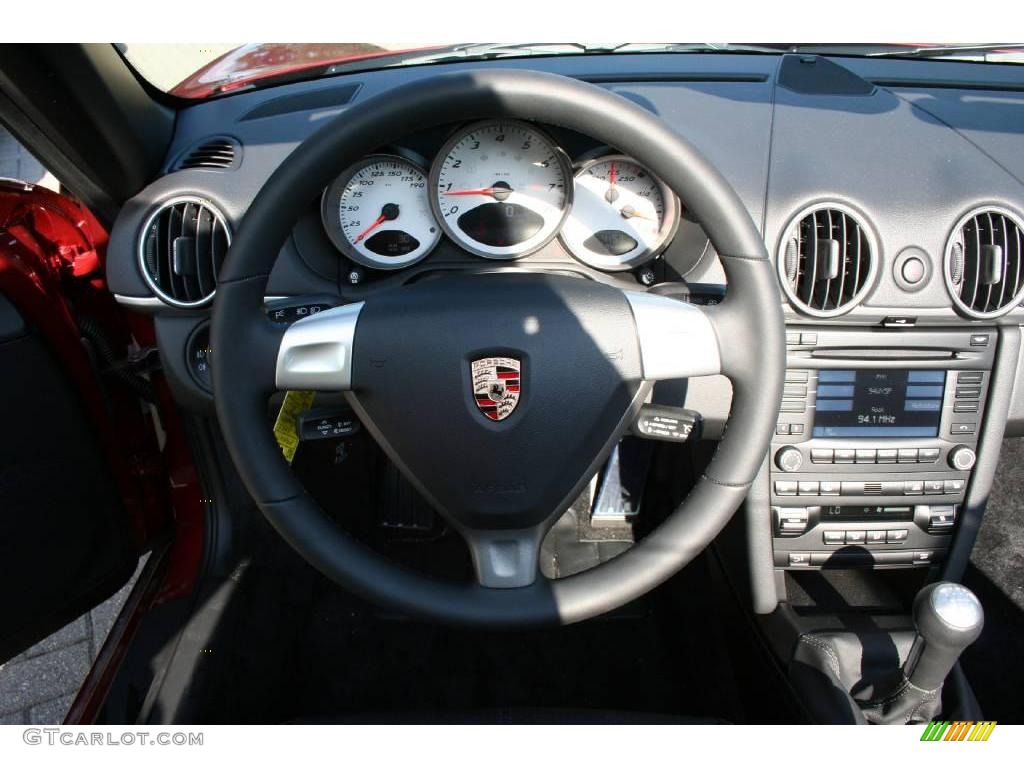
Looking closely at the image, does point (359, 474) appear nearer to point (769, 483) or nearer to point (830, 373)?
point (769, 483)

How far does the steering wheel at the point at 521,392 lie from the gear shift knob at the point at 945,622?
0.36 meters

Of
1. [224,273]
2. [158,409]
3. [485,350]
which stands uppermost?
[224,273]

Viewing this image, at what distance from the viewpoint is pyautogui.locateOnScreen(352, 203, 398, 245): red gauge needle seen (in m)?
1.49

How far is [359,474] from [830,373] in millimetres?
1235

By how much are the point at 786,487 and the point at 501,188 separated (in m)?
0.84

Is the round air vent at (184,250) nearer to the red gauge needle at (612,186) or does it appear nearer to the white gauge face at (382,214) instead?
the white gauge face at (382,214)

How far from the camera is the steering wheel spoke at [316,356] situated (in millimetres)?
1188

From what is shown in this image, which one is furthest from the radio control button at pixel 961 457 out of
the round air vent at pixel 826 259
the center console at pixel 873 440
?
the round air vent at pixel 826 259

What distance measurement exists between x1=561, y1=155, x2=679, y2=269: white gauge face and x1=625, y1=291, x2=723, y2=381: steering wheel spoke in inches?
12.5

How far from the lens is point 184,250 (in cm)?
151

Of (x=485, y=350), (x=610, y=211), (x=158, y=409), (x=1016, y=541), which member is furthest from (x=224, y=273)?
(x=1016, y=541)

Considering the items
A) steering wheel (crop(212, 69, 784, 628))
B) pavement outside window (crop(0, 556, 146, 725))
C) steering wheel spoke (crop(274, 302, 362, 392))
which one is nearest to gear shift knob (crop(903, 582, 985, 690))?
steering wheel (crop(212, 69, 784, 628))

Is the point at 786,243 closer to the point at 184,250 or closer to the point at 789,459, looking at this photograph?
the point at 789,459
